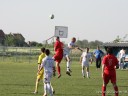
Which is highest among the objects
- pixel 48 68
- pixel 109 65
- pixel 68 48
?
pixel 68 48

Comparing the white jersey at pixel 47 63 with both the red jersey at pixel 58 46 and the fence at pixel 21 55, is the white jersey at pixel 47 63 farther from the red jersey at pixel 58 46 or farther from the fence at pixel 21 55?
the fence at pixel 21 55

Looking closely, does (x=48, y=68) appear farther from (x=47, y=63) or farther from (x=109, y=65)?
(x=109, y=65)

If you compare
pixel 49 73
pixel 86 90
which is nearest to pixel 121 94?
pixel 86 90

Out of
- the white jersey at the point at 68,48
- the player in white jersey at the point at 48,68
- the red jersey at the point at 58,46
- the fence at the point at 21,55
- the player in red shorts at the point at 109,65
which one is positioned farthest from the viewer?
the fence at the point at 21,55

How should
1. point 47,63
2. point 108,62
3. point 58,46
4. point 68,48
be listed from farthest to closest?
point 68,48, point 58,46, point 108,62, point 47,63

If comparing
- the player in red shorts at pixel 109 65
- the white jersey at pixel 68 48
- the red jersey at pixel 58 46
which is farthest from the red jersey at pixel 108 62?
the white jersey at pixel 68 48

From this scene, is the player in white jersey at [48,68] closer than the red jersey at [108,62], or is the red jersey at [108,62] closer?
the player in white jersey at [48,68]

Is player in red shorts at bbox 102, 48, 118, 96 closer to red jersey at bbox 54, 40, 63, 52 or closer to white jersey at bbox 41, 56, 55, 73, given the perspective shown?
white jersey at bbox 41, 56, 55, 73

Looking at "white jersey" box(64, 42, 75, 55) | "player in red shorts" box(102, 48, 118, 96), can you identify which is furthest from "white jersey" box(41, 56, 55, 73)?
"white jersey" box(64, 42, 75, 55)

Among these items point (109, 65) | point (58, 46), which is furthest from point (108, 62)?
point (58, 46)

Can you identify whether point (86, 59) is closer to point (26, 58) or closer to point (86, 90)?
point (86, 90)

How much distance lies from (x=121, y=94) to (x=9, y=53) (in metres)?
51.3

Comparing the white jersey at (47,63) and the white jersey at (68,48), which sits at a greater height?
the white jersey at (68,48)

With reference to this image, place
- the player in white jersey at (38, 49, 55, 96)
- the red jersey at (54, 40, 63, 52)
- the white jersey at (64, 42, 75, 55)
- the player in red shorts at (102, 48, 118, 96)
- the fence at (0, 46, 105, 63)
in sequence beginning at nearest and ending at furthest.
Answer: the player in white jersey at (38, 49, 55, 96)
the player in red shorts at (102, 48, 118, 96)
the red jersey at (54, 40, 63, 52)
the white jersey at (64, 42, 75, 55)
the fence at (0, 46, 105, 63)
